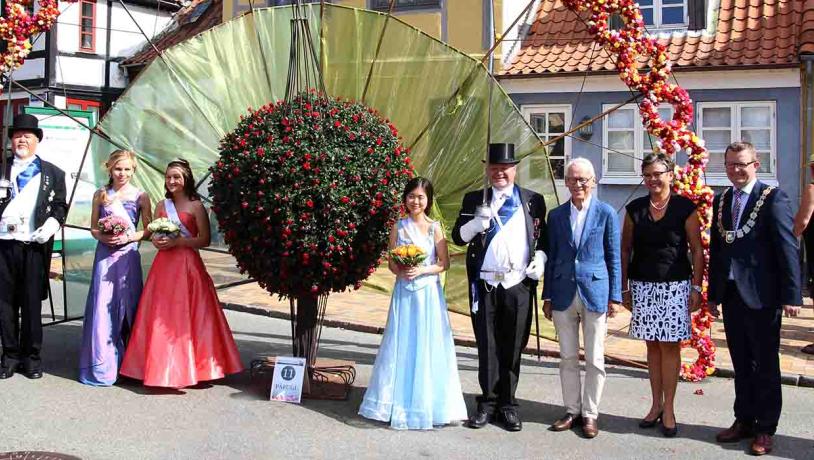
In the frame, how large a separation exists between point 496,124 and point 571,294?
202cm

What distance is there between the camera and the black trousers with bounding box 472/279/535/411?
5520 mm

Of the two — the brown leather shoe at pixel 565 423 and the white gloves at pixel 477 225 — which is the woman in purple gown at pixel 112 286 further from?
the brown leather shoe at pixel 565 423

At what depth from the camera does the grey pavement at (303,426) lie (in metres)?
5.03

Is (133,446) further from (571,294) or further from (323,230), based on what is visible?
(571,294)

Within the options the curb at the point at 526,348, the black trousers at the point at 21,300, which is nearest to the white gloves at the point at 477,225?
the curb at the point at 526,348

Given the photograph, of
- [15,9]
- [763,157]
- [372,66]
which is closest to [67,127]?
[15,9]

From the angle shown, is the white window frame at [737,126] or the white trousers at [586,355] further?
the white window frame at [737,126]

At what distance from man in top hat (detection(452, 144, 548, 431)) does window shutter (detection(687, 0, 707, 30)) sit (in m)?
9.47

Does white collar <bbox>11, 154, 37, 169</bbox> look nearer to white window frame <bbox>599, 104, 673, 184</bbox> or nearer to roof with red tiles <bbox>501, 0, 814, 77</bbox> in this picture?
roof with red tiles <bbox>501, 0, 814, 77</bbox>


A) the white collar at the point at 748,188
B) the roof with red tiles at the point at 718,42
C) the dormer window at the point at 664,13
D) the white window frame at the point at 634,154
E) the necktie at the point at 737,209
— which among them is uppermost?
the dormer window at the point at 664,13

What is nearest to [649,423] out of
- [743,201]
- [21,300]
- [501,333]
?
[501,333]

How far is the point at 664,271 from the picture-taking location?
5363 millimetres

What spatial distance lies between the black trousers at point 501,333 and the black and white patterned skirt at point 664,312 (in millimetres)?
735

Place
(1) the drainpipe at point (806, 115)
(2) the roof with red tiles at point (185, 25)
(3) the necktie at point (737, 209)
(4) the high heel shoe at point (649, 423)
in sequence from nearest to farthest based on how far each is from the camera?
1. (3) the necktie at point (737, 209)
2. (4) the high heel shoe at point (649, 423)
3. (1) the drainpipe at point (806, 115)
4. (2) the roof with red tiles at point (185, 25)
